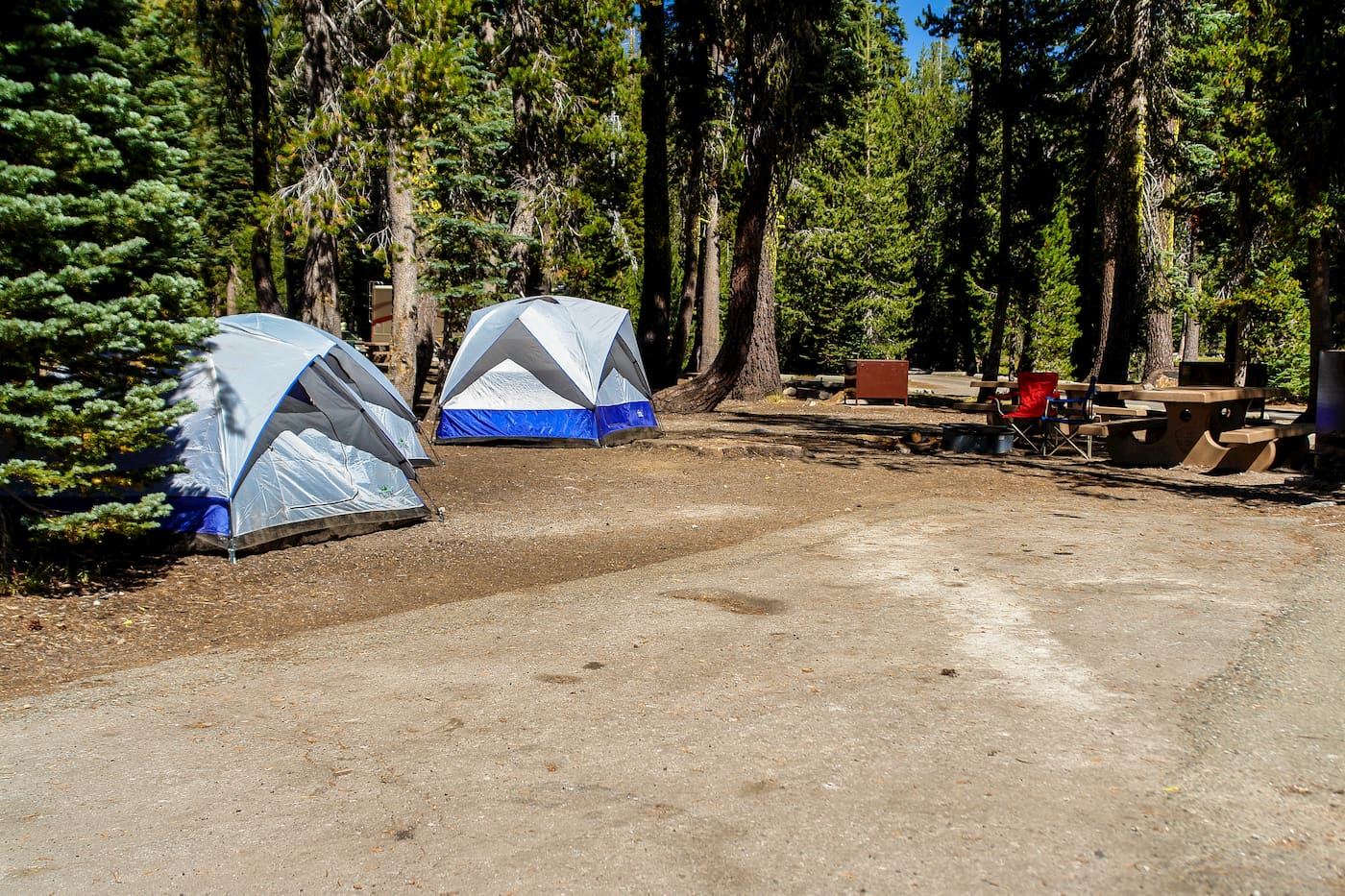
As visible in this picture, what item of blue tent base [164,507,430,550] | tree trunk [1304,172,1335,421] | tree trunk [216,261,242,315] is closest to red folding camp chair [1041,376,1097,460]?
tree trunk [1304,172,1335,421]

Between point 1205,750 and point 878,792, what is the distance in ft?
4.61

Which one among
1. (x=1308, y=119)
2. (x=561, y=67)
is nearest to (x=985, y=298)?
(x=561, y=67)

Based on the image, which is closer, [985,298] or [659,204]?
[659,204]

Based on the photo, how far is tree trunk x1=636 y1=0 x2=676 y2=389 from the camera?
20516 mm

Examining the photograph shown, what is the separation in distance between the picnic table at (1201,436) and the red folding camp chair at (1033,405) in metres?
0.90

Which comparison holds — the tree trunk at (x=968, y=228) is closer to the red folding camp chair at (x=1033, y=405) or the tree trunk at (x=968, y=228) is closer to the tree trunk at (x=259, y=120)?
the red folding camp chair at (x=1033, y=405)

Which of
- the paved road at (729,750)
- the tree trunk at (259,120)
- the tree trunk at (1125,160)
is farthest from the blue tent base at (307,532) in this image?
the tree trunk at (1125,160)

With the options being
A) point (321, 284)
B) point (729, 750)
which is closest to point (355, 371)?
point (321, 284)

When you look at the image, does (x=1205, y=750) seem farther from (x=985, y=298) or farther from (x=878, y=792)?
(x=985, y=298)

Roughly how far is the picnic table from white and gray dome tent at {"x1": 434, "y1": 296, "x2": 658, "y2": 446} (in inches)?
255

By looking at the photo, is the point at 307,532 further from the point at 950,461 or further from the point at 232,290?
the point at 232,290

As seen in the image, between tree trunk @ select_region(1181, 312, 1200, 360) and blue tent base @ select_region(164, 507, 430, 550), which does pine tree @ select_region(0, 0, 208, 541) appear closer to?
blue tent base @ select_region(164, 507, 430, 550)

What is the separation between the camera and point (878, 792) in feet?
13.3

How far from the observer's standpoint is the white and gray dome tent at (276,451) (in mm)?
8357
